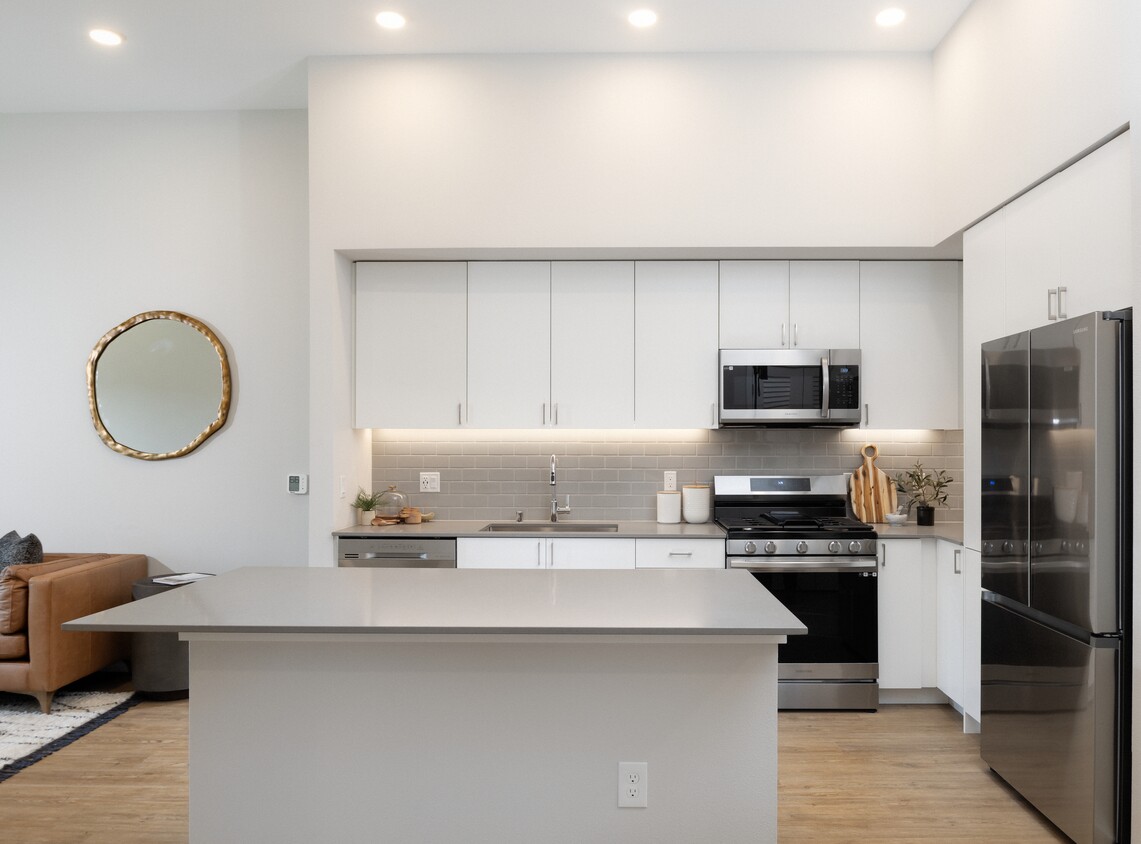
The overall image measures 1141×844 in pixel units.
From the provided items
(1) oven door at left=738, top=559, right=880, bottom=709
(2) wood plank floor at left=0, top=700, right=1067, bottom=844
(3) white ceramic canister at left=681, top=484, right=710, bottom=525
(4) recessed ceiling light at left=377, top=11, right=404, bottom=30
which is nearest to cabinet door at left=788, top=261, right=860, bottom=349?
(3) white ceramic canister at left=681, top=484, right=710, bottom=525

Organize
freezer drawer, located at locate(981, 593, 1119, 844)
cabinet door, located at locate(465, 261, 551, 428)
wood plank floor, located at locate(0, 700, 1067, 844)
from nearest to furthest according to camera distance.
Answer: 1. freezer drawer, located at locate(981, 593, 1119, 844)
2. wood plank floor, located at locate(0, 700, 1067, 844)
3. cabinet door, located at locate(465, 261, 551, 428)

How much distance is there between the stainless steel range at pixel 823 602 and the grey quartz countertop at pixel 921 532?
0.14 metres

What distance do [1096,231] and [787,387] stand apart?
1.78 meters

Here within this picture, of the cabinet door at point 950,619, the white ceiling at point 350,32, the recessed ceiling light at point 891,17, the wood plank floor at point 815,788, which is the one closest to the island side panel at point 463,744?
the wood plank floor at point 815,788

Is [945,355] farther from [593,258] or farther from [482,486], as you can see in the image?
[482,486]

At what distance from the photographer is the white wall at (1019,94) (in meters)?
2.67

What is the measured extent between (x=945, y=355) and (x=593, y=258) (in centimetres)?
189

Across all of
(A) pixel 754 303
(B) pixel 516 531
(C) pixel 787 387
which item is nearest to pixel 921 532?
(C) pixel 787 387

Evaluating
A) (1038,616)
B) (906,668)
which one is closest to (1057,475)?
(1038,616)

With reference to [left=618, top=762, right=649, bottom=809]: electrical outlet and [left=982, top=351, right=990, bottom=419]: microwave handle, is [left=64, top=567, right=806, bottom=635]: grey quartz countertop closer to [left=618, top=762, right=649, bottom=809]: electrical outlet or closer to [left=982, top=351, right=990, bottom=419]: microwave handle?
[left=618, top=762, right=649, bottom=809]: electrical outlet

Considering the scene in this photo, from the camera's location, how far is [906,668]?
418 cm

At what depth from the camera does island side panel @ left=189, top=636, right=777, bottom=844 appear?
2412mm

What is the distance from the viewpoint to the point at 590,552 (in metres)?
4.18

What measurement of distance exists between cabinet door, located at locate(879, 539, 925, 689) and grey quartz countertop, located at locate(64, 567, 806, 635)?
5.21 feet
